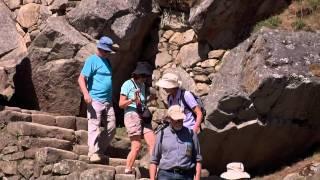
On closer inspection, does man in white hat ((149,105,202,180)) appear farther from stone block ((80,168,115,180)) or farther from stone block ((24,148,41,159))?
stone block ((24,148,41,159))

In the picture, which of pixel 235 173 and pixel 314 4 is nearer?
pixel 235 173

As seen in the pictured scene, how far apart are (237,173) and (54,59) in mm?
6269

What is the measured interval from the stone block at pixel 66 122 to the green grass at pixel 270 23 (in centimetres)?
352

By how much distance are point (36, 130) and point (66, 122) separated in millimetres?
1162

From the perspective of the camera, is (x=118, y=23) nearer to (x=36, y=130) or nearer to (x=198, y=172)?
(x=36, y=130)

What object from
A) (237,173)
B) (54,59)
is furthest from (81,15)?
(237,173)

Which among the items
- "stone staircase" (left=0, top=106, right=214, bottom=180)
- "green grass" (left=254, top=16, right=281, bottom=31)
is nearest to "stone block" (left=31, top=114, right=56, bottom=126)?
"stone staircase" (left=0, top=106, right=214, bottom=180)

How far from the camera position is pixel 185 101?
30.0ft

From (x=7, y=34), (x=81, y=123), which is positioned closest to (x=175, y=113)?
(x=81, y=123)

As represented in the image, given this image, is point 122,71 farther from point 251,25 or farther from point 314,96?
point 314,96

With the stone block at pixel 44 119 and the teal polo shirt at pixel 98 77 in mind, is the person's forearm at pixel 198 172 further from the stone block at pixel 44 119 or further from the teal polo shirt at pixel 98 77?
the stone block at pixel 44 119

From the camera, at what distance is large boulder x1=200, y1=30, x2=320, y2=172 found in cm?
1091

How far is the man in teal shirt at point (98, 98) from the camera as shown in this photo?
10.2 m

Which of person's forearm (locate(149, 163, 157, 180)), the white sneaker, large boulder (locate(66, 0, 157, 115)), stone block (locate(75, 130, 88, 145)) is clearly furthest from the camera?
large boulder (locate(66, 0, 157, 115))
